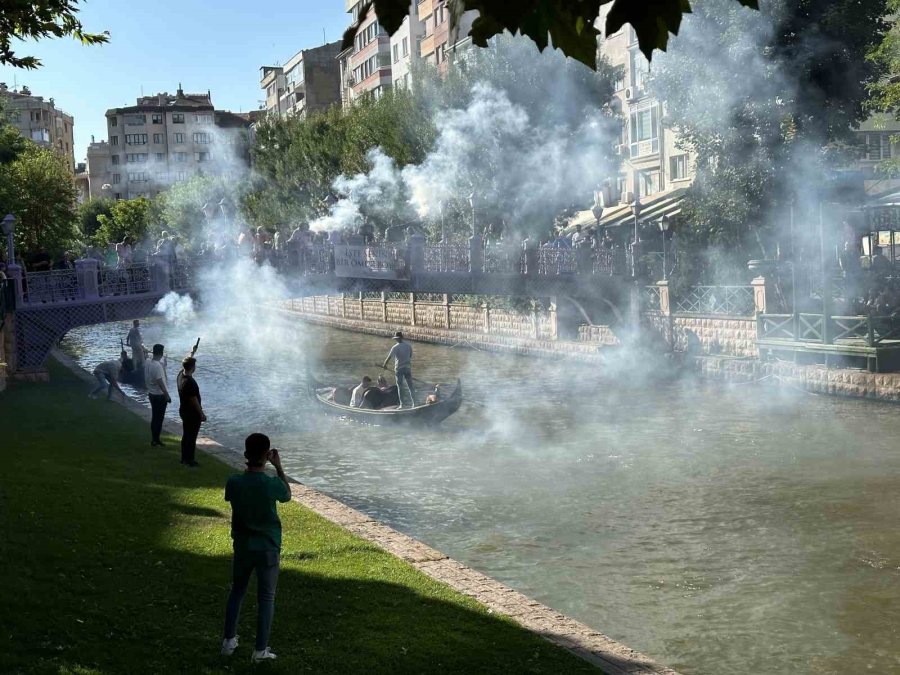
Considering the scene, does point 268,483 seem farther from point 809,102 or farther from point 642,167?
point 642,167

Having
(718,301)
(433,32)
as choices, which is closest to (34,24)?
(718,301)

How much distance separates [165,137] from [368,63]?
73.6 meters

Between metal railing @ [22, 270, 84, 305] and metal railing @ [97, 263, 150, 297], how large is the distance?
77cm

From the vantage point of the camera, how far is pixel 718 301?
33938 mm

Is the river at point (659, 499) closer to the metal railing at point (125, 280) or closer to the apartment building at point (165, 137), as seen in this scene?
the metal railing at point (125, 280)

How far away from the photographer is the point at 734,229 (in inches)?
1390

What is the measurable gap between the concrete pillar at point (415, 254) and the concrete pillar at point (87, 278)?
928 centimetres

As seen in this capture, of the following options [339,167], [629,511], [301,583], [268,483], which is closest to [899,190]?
[629,511]

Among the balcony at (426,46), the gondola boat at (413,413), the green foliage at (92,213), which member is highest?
the balcony at (426,46)

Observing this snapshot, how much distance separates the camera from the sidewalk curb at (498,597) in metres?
8.63

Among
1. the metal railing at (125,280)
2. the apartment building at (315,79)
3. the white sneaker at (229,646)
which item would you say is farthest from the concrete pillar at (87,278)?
the apartment building at (315,79)

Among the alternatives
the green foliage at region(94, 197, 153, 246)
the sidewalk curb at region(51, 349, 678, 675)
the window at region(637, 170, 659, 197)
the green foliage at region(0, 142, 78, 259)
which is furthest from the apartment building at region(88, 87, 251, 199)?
the sidewalk curb at region(51, 349, 678, 675)

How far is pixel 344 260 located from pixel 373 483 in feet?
47.4

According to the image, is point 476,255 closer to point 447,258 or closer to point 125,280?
point 447,258
